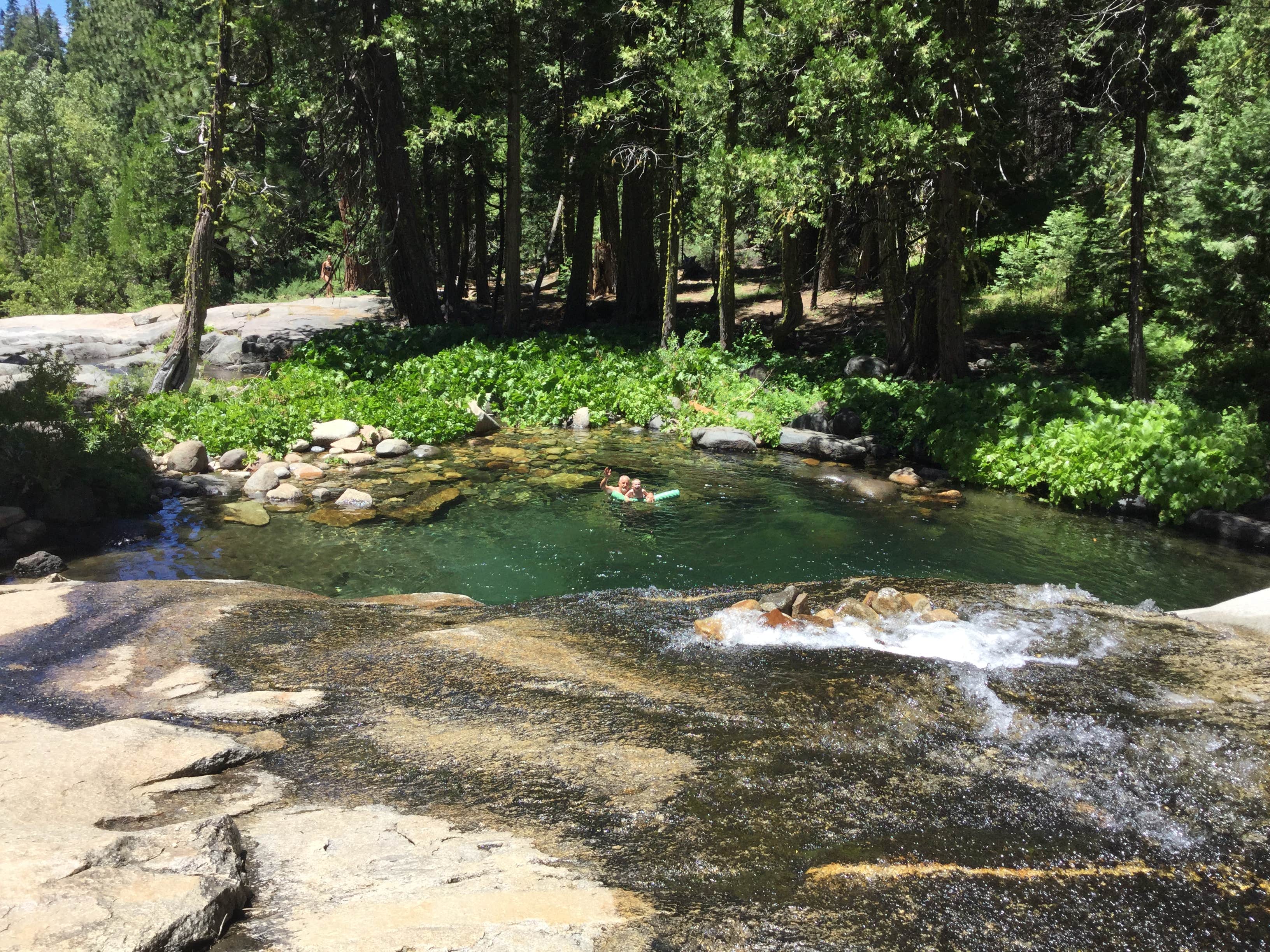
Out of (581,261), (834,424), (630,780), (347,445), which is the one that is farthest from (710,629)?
(581,261)

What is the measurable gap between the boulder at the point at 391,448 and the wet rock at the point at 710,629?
29.3 ft

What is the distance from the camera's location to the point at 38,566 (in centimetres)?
890

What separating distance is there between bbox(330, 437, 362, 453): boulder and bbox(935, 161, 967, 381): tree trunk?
10680mm

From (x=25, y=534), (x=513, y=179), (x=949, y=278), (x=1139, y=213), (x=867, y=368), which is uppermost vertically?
(x=513, y=179)

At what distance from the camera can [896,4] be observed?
14062 millimetres

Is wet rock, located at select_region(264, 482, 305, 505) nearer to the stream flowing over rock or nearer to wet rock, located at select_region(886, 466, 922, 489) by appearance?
the stream flowing over rock

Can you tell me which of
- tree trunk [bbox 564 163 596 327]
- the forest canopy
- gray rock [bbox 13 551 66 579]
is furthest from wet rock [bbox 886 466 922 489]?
tree trunk [bbox 564 163 596 327]

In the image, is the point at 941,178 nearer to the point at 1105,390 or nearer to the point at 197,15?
the point at 1105,390

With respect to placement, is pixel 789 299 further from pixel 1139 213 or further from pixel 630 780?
pixel 630 780

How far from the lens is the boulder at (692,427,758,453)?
1542 cm

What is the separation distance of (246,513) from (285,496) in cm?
72

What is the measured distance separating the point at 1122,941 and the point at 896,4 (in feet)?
47.7

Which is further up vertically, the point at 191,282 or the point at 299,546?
the point at 191,282

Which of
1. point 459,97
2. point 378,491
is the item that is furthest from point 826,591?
point 459,97
